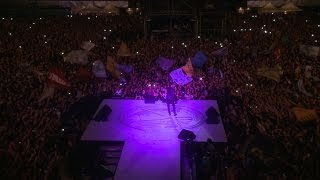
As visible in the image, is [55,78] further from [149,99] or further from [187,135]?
[187,135]

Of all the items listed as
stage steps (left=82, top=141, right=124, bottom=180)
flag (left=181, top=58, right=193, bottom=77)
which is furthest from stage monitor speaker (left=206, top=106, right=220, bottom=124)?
stage steps (left=82, top=141, right=124, bottom=180)

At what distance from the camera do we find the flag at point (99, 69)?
18.8 metres

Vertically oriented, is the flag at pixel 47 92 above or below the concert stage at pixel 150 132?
above

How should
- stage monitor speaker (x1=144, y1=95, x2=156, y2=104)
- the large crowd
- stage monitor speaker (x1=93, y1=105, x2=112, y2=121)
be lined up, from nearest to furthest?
the large crowd < stage monitor speaker (x1=93, y1=105, x2=112, y2=121) < stage monitor speaker (x1=144, y1=95, x2=156, y2=104)

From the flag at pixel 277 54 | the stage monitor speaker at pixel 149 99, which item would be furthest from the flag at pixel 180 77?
the flag at pixel 277 54

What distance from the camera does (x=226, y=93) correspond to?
57.0 ft

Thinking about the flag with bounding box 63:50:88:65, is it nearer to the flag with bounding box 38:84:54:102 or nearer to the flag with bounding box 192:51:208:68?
the flag with bounding box 38:84:54:102

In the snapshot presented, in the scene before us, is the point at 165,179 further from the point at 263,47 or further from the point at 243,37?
the point at 243,37

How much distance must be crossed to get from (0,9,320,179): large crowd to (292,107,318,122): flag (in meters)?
0.19

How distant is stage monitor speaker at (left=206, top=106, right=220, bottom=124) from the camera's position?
15.8m

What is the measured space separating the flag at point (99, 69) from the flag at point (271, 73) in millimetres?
6996

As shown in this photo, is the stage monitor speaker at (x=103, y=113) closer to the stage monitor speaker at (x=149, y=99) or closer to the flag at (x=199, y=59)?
the stage monitor speaker at (x=149, y=99)

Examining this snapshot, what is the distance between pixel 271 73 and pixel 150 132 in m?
6.28

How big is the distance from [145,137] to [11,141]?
192 inches
